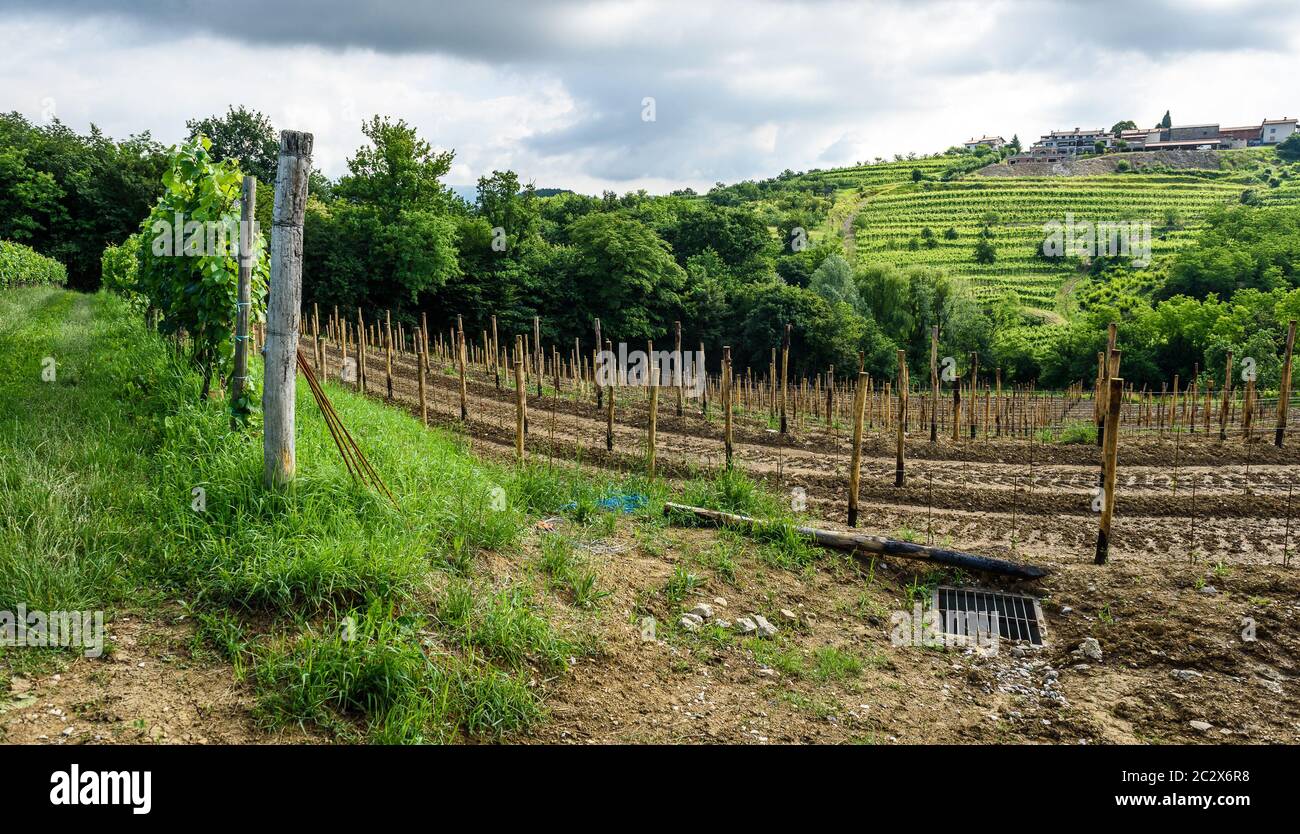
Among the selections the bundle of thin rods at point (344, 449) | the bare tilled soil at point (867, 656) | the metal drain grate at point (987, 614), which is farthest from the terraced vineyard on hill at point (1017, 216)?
the bundle of thin rods at point (344, 449)

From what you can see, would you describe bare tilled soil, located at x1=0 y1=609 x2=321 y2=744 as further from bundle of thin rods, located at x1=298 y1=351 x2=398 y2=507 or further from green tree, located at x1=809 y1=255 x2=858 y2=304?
green tree, located at x1=809 y1=255 x2=858 y2=304

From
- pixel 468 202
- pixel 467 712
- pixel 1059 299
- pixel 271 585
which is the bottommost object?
pixel 467 712

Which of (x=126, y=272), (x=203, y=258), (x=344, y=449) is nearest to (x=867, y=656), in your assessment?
(x=344, y=449)

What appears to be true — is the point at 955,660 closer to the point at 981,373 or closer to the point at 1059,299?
the point at 981,373

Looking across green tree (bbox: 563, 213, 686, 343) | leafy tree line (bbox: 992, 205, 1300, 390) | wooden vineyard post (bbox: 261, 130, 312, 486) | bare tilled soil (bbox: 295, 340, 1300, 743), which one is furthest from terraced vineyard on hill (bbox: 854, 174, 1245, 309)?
wooden vineyard post (bbox: 261, 130, 312, 486)

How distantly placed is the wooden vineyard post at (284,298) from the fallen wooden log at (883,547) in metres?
4.11

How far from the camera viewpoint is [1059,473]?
13.3m

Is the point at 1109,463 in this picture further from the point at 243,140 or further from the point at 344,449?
the point at 243,140

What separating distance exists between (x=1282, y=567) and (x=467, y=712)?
7.71 metres

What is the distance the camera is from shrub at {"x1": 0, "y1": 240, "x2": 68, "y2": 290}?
24344 mm

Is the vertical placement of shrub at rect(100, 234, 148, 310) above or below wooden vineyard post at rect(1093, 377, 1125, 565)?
above

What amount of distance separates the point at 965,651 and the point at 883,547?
63.2 inches

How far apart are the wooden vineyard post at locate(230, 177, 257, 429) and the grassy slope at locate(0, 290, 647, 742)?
0.40 m

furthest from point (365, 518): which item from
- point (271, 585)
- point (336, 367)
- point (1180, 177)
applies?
point (1180, 177)
